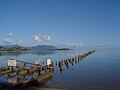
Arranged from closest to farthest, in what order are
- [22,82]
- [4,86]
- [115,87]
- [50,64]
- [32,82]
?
[4,86], [22,82], [32,82], [115,87], [50,64]

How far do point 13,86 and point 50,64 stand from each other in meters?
18.3

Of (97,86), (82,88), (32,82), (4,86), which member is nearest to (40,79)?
(32,82)

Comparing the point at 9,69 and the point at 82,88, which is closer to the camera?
the point at 82,88

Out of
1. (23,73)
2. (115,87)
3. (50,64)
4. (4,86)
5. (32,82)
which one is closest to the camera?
(4,86)

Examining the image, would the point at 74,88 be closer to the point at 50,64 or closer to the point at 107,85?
the point at 107,85

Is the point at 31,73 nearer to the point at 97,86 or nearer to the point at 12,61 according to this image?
the point at 12,61

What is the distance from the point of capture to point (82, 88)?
2569cm

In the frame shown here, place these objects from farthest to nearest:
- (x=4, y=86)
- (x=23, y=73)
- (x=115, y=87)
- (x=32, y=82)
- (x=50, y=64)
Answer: (x=50, y=64), (x=23, y=73), (x=115, y=87), (x=32, y=82), (x=4, y=86)

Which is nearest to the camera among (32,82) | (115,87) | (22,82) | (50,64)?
(22,82)

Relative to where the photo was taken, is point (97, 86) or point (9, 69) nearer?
point (97, 86)

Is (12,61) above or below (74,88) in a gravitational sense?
above

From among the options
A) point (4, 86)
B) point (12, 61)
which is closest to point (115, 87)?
point (4, 86)

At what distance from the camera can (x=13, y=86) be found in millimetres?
19391

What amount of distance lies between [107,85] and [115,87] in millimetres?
1338
